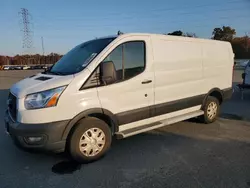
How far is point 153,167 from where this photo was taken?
3.70m

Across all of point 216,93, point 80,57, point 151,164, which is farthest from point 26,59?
point 151,164

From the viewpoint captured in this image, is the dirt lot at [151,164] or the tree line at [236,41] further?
the tree line at [236,41]

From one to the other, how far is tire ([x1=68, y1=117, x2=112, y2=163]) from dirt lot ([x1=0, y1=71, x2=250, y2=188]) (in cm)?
15

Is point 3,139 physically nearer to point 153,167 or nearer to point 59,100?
point 59,100

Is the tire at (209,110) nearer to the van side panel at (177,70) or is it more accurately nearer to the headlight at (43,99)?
the van side panel at (177,70)

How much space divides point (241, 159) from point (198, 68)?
231 cm

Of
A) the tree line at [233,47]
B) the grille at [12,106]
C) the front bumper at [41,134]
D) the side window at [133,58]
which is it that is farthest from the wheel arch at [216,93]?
the tree line at [233,47]

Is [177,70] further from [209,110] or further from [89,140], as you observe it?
[89,140]

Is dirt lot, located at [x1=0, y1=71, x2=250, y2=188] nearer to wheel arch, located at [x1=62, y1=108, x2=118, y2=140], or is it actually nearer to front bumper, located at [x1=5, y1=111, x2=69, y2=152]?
front bumper, located at [x1=5, y1=111, x2=69, y2=152]

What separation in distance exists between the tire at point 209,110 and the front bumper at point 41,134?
11.8 ft

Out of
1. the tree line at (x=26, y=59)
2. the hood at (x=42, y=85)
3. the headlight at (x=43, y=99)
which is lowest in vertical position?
the headlight at (x=43, y=99)

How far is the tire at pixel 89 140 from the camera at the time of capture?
378 cm

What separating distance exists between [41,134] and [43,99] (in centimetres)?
51

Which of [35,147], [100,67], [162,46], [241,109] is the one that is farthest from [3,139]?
[241,109]
